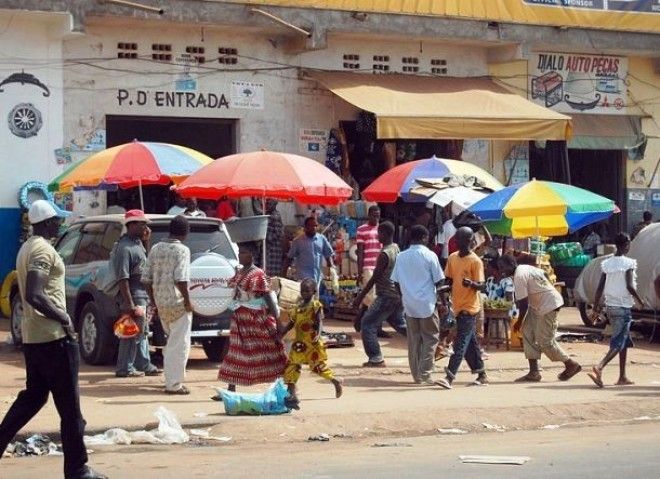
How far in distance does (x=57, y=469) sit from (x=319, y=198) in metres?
6.85

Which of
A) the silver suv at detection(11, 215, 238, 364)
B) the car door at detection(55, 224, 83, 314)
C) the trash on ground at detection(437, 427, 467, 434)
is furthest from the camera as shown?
the car door at detection(55, 224, 83, 314)

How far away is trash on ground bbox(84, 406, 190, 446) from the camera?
1068 centimetres

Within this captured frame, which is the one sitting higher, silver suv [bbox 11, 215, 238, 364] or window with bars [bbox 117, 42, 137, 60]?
window with bars [bbox 117, 42, 137, 60]

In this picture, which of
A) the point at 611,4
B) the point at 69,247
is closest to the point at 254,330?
the point at 69,247

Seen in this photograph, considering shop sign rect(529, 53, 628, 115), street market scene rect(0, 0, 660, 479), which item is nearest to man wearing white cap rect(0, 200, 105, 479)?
street market scene rect(0, 0, 660, 479)

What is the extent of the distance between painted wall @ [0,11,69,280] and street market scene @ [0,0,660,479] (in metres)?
0.03

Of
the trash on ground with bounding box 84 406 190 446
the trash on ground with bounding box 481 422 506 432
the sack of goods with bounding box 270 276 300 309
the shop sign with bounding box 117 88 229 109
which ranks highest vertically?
the shop sign with bounding box 117 88 229 109

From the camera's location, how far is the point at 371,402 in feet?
41.7

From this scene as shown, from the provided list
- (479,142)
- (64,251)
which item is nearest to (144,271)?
(64,251)

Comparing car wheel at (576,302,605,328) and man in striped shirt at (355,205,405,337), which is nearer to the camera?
man in striped shirt at (355,205,405,337)

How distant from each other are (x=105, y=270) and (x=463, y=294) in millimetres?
3957

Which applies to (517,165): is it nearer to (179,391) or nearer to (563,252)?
(563,252)

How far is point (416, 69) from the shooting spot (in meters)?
23.7

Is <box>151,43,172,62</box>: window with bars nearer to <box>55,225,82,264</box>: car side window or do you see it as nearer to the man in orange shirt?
<box>55,225,82,264</box>: car side window
